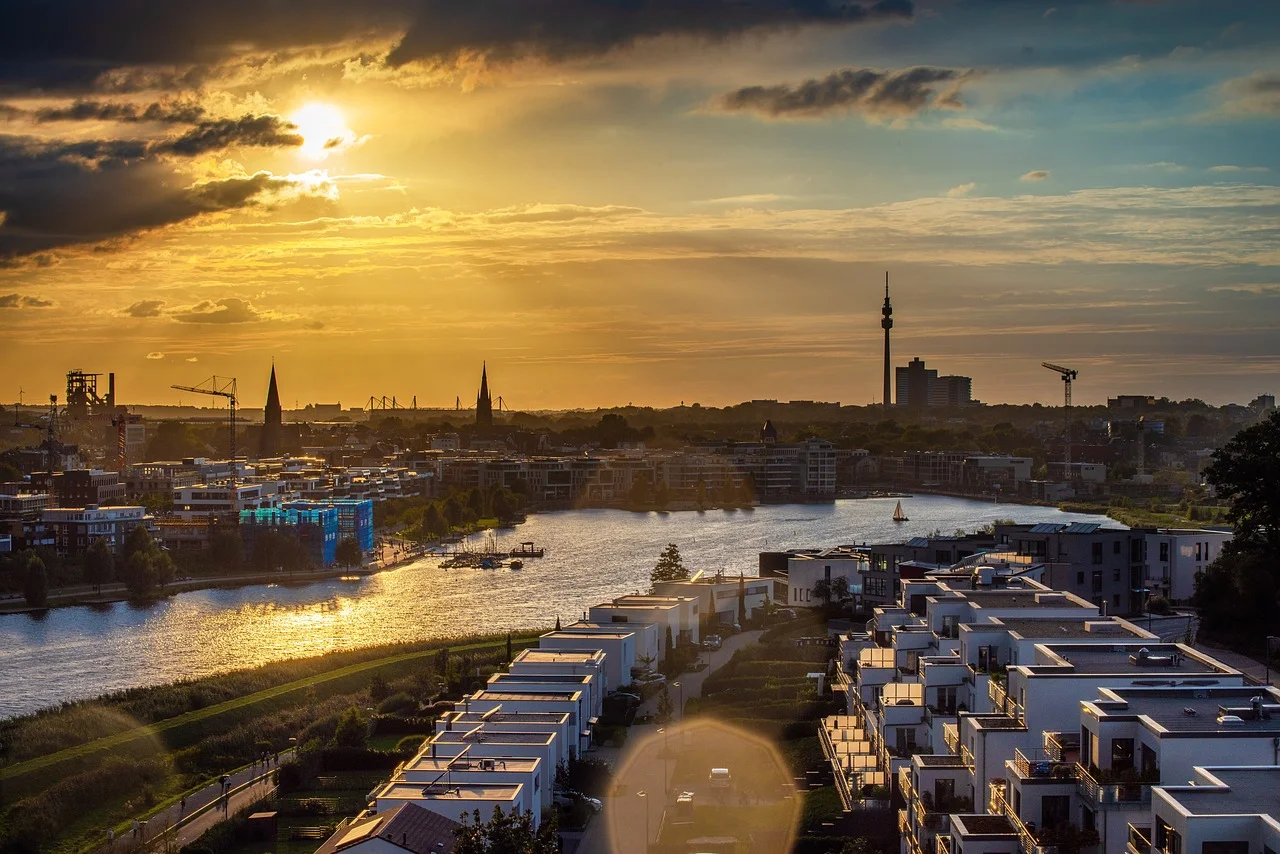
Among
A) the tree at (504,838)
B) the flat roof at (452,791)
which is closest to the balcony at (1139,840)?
the tree at (504,838)

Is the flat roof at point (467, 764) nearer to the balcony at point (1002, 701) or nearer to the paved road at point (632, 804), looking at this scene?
the paved road at point (632, 804)

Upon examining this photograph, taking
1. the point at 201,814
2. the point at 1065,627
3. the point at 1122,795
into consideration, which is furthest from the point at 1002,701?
the point at 201,814

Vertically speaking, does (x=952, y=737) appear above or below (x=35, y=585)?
above

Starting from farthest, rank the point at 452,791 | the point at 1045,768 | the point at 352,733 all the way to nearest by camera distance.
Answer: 1. the point at 352,733
2. the point at 452,791
3. the point at 1045,768

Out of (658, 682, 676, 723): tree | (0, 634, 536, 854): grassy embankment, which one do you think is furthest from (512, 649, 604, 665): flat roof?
(0, 634, 536, 854): grassy embankment

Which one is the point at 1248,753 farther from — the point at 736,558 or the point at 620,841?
the point at 736,558

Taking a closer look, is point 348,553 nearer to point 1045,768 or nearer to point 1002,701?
point 1002,701

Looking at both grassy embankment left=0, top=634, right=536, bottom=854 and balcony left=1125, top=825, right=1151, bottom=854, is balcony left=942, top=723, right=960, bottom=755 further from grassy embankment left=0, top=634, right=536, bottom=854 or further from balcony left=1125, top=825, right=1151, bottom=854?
grassy embankment left=0, top=634, right=536, bottom=854
